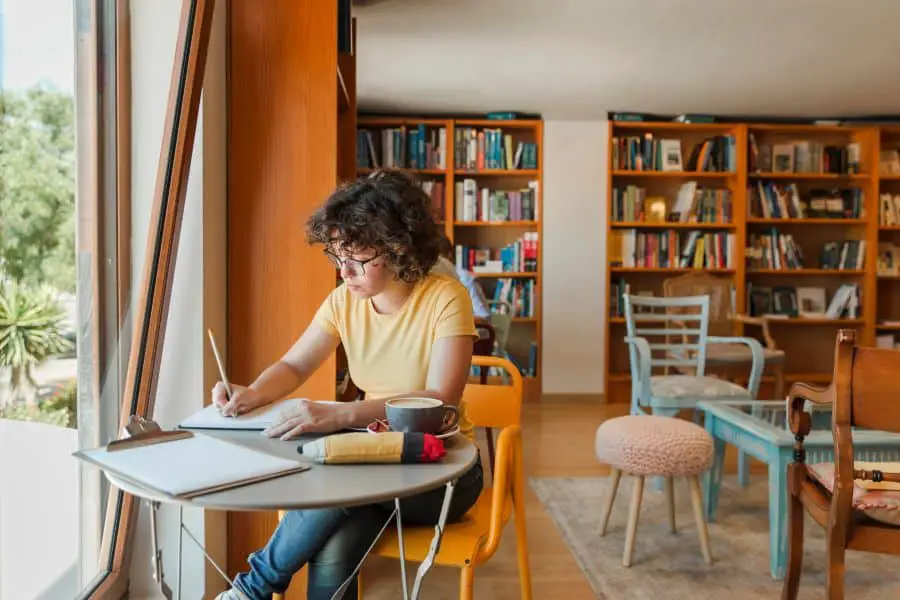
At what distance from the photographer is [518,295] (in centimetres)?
573

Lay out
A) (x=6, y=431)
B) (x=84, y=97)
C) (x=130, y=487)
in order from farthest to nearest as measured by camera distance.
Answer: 1. (x=84, y=97)
2. (x=6, y=431)
3. (x=130, y=487)

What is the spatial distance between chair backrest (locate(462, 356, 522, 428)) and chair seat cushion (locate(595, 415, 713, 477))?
80 cm

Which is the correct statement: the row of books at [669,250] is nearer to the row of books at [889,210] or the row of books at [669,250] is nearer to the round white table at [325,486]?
the row of books at [889,210]

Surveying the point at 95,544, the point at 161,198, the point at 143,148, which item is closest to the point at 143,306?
→ the point at 161,198

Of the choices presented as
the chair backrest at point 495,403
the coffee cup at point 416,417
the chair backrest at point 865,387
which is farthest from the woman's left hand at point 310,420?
the chair backrest at point 865,387

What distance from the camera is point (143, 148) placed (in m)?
1.86

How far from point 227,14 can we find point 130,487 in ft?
5.10

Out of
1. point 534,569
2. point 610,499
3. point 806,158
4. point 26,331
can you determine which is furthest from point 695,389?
point 806,158

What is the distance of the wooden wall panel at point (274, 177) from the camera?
6.75 ft

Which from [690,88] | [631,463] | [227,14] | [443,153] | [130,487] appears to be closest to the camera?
[130,487]

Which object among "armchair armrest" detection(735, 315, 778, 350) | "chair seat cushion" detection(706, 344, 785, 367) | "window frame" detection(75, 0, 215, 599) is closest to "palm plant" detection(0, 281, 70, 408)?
"window frame" detection(75, 0, 215, 599)

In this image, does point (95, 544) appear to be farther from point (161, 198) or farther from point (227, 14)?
point (227, 14)

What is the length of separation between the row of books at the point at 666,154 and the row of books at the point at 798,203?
344 millimetres

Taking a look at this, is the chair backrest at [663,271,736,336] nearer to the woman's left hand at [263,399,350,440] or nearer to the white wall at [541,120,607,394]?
the white wall at [541,120,607,394]
